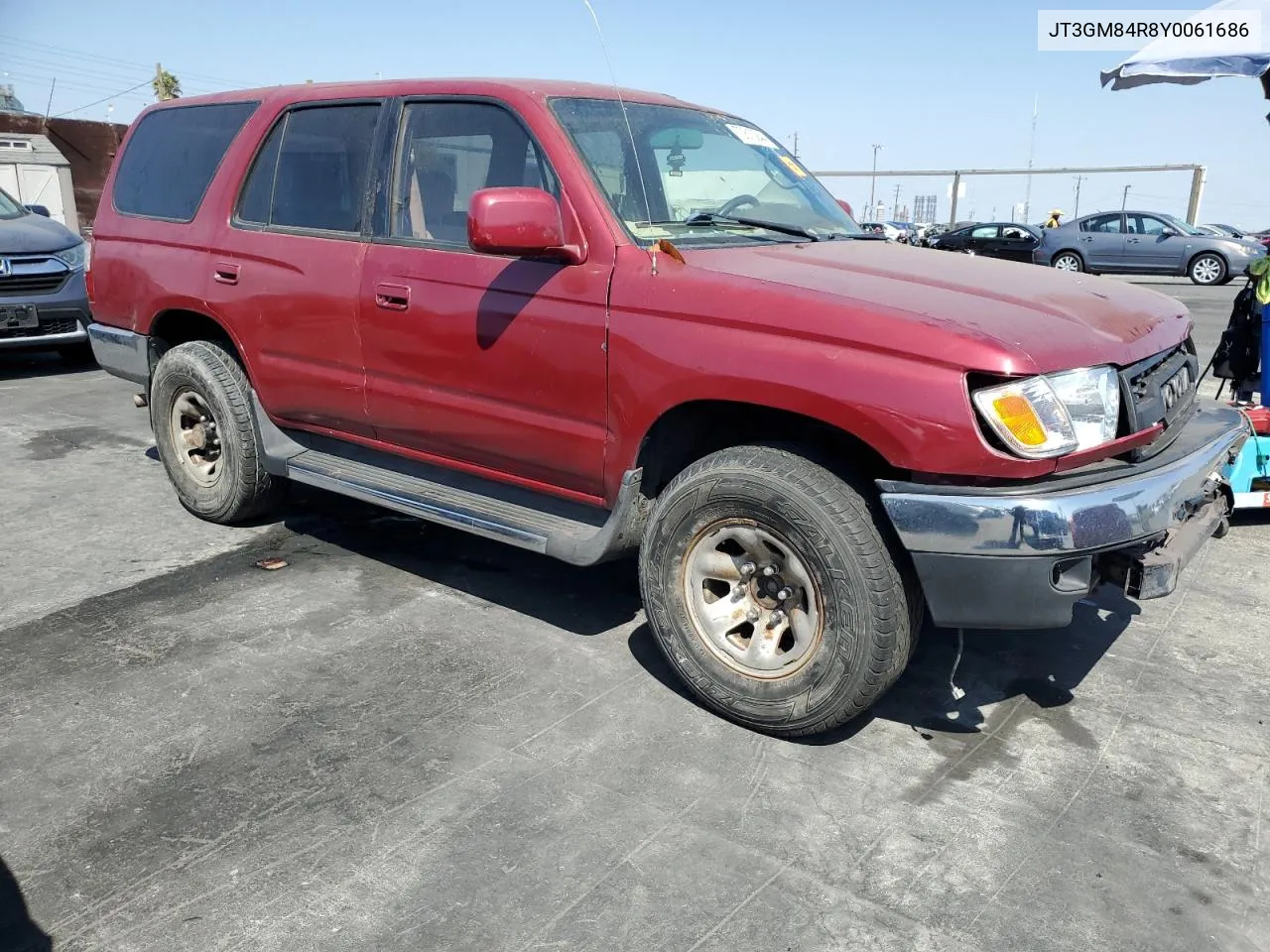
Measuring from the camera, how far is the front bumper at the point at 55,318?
865 cm

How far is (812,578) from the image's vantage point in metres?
2.96

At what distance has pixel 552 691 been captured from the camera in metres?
3.41

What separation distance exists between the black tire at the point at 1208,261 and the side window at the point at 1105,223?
1.58m

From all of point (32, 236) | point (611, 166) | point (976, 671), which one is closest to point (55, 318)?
point (32, 236)

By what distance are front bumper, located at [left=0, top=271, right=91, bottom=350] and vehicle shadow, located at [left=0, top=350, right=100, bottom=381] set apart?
0.72ft

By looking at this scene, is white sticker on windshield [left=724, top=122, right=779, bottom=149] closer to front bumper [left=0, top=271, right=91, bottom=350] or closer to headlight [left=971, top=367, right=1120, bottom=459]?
headlight [left=971, top=367, right=1120, bottom=459]

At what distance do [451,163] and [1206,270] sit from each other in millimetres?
20003

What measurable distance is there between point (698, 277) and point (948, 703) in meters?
1.61

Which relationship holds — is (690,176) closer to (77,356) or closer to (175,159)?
(175,159)

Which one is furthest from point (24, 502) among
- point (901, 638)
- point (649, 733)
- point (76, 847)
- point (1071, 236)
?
point (1071, 236)

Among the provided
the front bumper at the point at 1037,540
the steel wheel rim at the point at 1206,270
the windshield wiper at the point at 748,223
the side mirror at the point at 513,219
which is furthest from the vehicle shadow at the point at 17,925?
the steel wheel rim at the point at 1206,270

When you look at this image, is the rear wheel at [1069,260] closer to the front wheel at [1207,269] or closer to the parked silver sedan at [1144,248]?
the parked silver sedan at [1144,248]

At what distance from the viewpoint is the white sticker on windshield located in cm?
425

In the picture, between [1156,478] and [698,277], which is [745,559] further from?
[1156,478]
